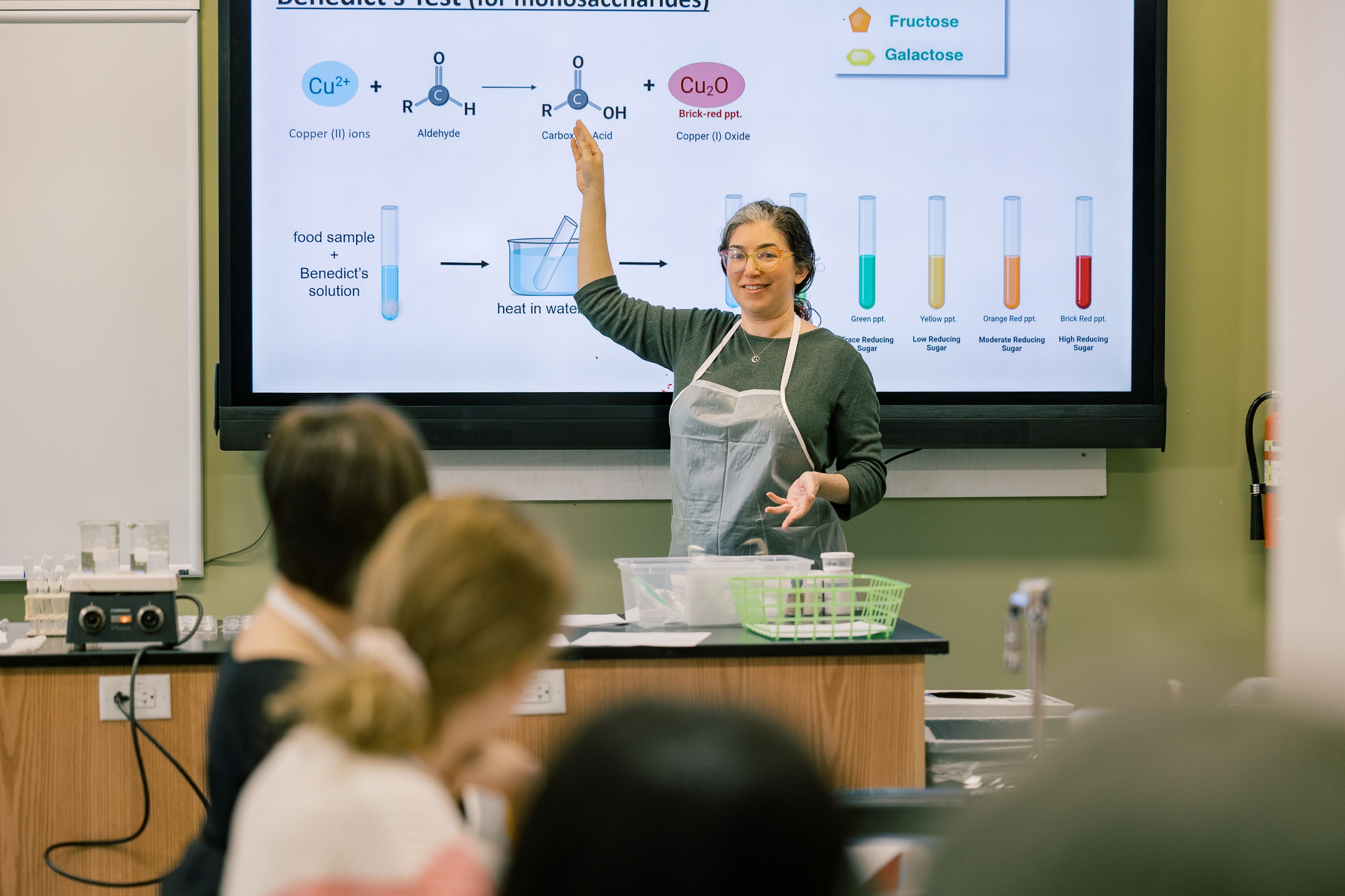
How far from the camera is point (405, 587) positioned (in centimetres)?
84

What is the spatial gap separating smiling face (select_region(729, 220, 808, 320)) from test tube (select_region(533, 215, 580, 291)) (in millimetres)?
635

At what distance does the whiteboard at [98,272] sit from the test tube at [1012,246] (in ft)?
7.56

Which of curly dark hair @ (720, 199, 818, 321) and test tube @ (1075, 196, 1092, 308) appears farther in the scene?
test tube @ (1075, 196, 1092, 308)

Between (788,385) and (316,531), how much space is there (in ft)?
5.38

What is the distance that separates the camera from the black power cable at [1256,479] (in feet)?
10.8

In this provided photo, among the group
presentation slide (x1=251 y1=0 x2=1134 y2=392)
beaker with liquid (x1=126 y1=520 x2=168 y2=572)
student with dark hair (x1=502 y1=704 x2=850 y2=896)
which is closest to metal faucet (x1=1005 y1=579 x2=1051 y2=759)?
student with dark hair (x1=502 y1=704 x2=850 y2=896)

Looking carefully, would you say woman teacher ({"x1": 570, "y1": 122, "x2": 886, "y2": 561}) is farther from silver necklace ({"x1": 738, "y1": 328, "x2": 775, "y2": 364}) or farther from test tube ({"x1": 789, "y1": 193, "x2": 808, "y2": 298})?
test tube ({"x1": 789, "y1": 193, "x2": 808, "y2": 298})

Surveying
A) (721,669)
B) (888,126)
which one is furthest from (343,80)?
(721,669)

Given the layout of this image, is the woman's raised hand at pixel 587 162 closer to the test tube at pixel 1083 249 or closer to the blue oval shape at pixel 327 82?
the blue oval shape at pixel 327 82

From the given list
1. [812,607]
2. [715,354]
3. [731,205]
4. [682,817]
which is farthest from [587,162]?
[682,817]

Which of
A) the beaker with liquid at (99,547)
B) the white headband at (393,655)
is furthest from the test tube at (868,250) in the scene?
the white headband at (393,655)

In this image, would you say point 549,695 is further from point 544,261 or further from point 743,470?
point 544,261

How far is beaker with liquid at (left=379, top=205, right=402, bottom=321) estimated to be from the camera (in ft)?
10.1

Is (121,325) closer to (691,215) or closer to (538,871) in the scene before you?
(691,215)
